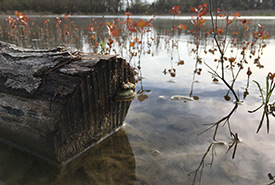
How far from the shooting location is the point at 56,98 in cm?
148

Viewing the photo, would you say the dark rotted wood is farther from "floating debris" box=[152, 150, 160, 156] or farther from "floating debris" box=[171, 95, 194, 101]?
"floating debris" box=[171, 95, 194, 101]

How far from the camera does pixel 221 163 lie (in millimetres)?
1833

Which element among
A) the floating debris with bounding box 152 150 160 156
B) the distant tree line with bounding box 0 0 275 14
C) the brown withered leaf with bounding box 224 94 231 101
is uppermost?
the distant tree line with bounding box 0 0 275 14

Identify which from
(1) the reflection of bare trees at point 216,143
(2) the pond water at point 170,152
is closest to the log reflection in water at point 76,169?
(2) the pond water at point 170,152

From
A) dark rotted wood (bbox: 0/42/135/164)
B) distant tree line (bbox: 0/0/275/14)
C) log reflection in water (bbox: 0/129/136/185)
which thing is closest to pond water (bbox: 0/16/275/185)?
log reflection in water (bbox: 0/129/136/185)

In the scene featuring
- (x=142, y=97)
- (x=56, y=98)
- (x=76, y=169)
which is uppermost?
(x=56, y=98)

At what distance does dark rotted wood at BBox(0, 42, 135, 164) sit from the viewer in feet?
4.98

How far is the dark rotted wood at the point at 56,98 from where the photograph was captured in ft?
4.98

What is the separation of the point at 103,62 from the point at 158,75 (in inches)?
108

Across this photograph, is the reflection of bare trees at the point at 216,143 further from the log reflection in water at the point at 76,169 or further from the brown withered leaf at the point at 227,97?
the log reflection in water at the point at 76,169

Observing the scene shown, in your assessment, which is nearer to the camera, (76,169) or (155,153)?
(76,169)

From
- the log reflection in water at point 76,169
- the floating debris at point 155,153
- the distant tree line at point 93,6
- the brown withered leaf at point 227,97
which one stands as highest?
the distant tree line at point 93,6

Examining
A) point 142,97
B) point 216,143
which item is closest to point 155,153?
point 216,143

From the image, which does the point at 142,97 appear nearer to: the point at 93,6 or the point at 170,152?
the point at 170,152
